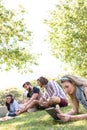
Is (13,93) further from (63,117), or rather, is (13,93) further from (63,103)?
(63,117)

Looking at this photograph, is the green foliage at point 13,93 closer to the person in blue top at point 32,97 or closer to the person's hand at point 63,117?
the person in blue top at point 32,97

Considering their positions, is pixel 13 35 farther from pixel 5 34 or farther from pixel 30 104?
pixel 30 104

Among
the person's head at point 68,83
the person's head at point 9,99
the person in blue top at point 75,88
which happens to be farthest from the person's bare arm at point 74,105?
the person's head at point 9,99

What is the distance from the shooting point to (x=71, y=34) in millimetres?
36031

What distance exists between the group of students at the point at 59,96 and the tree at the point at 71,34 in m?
20.6

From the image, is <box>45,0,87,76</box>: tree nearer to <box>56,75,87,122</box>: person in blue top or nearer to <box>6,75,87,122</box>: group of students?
<box>6,75,87,122</box>: group of students

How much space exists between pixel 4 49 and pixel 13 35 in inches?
57.7

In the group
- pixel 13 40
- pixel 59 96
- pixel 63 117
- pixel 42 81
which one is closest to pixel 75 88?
pixel 63 117

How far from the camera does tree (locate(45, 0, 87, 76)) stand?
35469mm

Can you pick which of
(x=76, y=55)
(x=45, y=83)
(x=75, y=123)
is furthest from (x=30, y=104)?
(x=76, y=55)

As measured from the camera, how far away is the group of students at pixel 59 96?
7.65 metres

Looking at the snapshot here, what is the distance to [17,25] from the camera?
3203cm

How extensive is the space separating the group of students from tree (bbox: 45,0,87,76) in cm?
2062

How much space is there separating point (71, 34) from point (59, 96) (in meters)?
24.0
